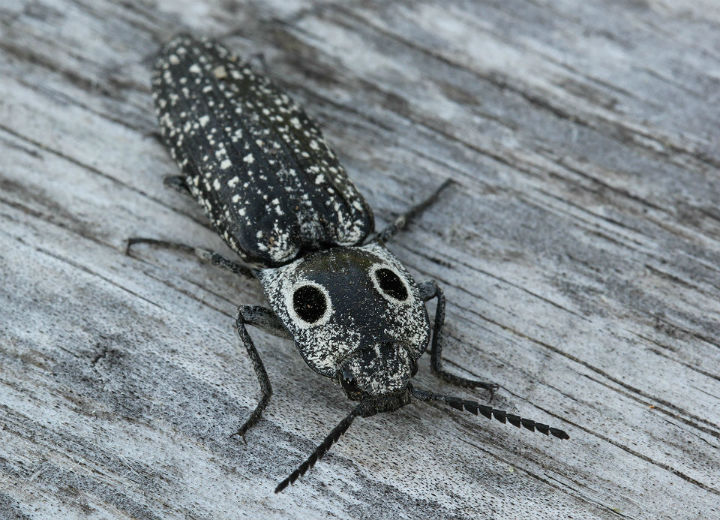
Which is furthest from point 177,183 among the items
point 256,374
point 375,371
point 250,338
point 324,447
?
point 324,447

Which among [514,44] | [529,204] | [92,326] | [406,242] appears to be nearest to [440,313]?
[406,242]

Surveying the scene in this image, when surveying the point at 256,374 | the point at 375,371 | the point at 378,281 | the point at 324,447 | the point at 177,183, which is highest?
the point at 378,281

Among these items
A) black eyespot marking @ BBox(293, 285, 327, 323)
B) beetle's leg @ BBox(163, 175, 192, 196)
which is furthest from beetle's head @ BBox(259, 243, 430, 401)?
A: beetle's leg @ BBox(163, 175, 192, 196)

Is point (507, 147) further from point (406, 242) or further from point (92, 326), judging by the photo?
point (92, 326)

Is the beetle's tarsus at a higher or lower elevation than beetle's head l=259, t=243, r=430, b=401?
lower

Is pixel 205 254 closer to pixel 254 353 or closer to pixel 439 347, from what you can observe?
pixel 254 353

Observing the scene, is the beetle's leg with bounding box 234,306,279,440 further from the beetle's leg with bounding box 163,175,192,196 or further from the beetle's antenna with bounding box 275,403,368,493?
the beetle's leg with bounding box 163,175,192,196
